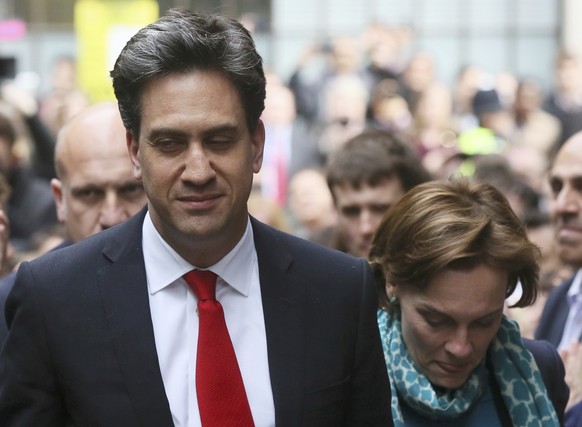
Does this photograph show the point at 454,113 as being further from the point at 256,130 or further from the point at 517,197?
the point at 256,130

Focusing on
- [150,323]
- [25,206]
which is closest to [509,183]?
[25,206]

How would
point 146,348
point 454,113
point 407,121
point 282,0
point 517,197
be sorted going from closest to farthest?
point 146,348 → point 517,197 → point 407,121 → point 454,113 → point 282,0

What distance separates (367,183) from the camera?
5.92m

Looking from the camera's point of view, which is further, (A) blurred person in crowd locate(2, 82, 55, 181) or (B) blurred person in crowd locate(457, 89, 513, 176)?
(B) blurred person in crowd locate(457, 89, 513, 176)

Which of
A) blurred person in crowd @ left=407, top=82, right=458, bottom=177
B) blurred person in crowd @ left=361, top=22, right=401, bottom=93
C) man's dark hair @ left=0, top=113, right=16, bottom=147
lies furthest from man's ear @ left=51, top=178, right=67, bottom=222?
blurred person in crowd @ left=361, top=22, right=401, bottom=93

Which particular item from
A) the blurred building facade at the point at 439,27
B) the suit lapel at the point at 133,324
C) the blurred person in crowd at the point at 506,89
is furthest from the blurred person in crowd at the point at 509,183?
the blurred building facade at the point at 439,27

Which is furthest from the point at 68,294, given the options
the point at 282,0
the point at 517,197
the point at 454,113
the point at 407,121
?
the point at 282,0

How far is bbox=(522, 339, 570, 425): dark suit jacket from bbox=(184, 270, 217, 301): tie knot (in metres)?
1.44

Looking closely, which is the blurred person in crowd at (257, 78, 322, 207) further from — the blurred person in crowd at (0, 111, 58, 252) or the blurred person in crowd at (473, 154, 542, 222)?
the blurred person in crowd at (473, 154, 542, 222)

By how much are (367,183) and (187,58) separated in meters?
2.69

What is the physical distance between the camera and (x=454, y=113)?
16.6 meters

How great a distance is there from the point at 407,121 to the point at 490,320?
10142mm

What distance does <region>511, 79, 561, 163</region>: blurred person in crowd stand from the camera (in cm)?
1379

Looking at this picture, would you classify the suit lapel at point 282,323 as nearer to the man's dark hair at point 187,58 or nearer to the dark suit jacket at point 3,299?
the man's dark hair at point 187,58
